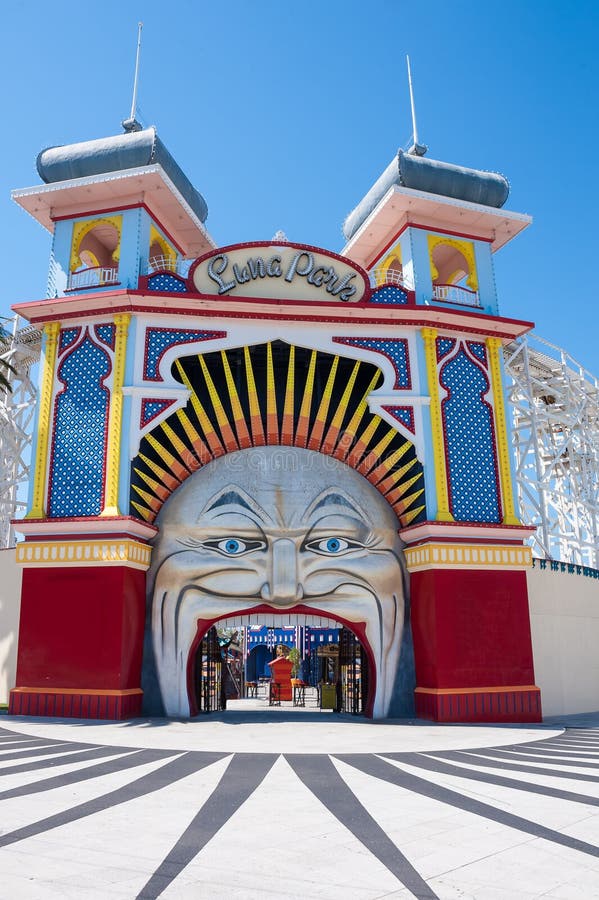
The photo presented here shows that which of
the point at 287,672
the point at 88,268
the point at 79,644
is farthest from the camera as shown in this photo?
the point at 287,672

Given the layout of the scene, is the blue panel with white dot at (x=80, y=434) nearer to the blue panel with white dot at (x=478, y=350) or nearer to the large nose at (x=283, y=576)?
the large nose at (x=283, y=576)

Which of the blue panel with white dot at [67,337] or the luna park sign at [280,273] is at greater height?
the luna park sign at [280,273]

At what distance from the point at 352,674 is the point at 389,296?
1027cm

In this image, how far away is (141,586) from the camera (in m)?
16.5

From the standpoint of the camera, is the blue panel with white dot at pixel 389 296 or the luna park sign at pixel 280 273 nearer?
the luna park sign at pixel 280 273

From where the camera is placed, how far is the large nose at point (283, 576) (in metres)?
16.6

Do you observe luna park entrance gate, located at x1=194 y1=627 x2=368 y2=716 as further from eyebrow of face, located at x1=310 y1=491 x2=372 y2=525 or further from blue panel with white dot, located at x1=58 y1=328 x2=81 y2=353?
blue panel with white dot, located at x1=58 y1=328 x2=81 y2=353

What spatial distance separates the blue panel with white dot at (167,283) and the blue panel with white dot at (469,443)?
7127mm

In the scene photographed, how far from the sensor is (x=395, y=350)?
18.1 m

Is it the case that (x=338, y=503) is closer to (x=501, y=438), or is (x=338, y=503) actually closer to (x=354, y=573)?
(x=354, y=573)

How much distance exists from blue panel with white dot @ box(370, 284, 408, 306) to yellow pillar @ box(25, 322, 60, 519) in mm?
8280

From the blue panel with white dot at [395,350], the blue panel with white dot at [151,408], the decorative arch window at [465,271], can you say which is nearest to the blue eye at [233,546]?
the blue panel with white dot at [151,408]

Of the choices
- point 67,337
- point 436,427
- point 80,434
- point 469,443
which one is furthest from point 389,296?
point 80,434

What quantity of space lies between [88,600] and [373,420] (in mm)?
8115
